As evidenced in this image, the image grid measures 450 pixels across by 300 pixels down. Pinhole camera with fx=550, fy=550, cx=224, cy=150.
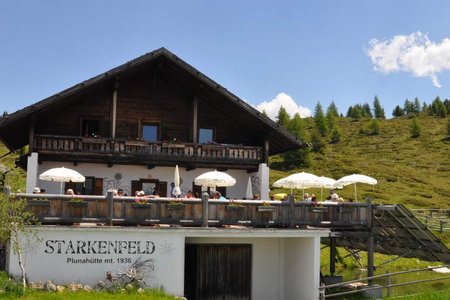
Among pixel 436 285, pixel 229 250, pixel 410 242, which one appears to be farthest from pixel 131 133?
pixel 436 285

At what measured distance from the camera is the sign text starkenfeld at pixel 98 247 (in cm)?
1669

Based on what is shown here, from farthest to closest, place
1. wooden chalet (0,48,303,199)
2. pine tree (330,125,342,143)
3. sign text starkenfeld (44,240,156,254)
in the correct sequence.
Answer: pine tree (330,125,342,143) < wooden chalet (0,48,303,199) < sign text starkenfeld (44,240,156,254)

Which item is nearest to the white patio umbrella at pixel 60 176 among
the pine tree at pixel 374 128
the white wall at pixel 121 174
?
the white wall at pixel 121 174

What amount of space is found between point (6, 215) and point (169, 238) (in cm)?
503

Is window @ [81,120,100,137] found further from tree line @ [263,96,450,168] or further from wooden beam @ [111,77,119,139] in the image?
tree line @ [263,96,450,168]

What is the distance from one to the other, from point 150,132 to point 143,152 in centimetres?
184

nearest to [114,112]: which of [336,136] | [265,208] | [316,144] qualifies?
[265,208]

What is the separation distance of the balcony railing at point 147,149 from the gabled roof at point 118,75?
3.87 feet

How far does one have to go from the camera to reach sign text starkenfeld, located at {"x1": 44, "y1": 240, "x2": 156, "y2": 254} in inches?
657

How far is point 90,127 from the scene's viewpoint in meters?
24.7

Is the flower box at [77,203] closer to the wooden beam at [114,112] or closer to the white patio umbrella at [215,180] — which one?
the white patio umbrella at [215,180]

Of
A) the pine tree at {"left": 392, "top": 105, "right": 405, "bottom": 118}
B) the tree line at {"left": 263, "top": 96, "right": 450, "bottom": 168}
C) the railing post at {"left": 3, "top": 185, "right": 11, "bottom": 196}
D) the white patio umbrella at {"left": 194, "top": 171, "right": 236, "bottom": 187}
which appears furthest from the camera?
the pine tree at {"left": 392, "top": 105, "right": 405, "bottom": 118}

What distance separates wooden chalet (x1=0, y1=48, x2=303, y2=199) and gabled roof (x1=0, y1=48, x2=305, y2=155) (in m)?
0.04

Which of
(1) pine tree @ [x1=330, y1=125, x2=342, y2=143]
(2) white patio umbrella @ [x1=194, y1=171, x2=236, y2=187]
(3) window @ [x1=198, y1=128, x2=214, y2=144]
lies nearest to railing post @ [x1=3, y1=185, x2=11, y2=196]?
(2) white patio umbrella @ [x1=194, y1=171, x2=236, y2=187]
